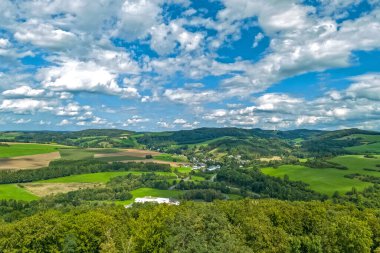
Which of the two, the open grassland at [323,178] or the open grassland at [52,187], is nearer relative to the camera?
the open grassland at [52,187]

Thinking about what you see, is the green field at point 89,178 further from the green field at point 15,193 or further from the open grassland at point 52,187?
the green field at point 15,193

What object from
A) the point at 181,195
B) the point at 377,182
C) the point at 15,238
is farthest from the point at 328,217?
the point at 377,182

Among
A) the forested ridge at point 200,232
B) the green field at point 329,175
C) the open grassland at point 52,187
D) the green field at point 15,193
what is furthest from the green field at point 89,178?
the forested ridge at point 200,232

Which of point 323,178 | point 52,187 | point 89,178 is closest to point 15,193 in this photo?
point 52,187

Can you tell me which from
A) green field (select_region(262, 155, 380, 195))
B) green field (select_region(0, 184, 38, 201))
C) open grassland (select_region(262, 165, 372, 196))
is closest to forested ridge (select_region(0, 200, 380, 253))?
green field (select_region(0, 184, 38, 201))

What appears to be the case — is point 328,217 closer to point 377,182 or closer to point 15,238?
point 15,238

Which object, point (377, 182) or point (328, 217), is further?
point (377, 182)
